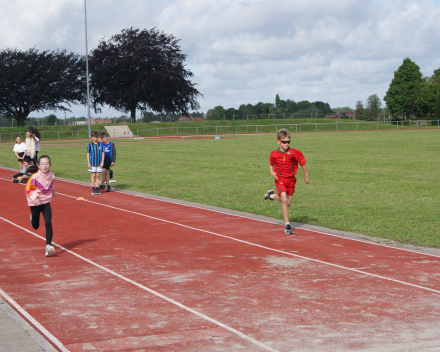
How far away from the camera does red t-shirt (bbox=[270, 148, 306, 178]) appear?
9.74m

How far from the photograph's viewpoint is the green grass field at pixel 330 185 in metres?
10.8

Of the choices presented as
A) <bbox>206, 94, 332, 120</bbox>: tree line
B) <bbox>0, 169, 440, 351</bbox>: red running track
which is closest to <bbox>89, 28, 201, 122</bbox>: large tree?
<bbox>206, 94, 332, 120</bbox>: tree line

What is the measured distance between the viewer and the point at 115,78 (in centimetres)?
7231

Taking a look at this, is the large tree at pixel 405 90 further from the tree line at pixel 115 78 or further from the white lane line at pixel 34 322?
the white lane line at pixel 34 322

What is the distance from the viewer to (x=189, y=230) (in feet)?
33.4

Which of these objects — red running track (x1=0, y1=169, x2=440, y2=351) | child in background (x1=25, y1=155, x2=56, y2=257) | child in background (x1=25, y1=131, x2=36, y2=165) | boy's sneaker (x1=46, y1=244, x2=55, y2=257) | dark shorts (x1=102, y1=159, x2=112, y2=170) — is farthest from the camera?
child in background (x1=25, y1=131, x2=36, y2=165)

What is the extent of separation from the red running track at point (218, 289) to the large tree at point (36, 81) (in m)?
65.9

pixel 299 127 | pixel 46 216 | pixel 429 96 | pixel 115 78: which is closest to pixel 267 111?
pixel 429 96

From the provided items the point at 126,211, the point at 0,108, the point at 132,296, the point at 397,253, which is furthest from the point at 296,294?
the point at 0,108

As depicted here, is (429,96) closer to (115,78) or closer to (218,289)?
(115,78)

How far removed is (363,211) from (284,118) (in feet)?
240

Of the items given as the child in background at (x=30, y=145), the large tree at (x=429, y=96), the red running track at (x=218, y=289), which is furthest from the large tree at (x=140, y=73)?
the red running track at (x=218, y=289)

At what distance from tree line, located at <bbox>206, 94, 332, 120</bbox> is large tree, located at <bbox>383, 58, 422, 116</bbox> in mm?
13095

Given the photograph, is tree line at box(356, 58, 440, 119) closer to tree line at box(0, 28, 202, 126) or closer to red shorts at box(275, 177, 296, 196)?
tree line at box(0, 28, 202, 126)
